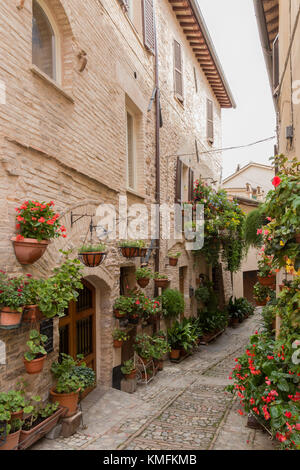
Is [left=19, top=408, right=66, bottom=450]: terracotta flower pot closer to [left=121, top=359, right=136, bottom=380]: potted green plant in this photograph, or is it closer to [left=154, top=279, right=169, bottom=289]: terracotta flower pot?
[left=121, top=359, right=136, bottom=380]: potted green plant

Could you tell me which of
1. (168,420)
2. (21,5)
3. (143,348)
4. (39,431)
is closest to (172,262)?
(143,348)

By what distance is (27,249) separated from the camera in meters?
3.74

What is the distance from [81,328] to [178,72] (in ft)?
26.3

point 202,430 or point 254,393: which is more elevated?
point 254,393

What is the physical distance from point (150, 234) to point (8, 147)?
4863mm

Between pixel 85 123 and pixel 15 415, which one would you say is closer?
pixel 15 415

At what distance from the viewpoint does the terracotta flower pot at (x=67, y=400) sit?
4375mm

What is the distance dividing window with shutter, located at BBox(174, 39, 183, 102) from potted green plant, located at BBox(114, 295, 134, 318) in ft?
21.3

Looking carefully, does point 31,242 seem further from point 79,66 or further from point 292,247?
point 79,66

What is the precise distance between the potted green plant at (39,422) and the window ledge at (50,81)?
3.70 meters

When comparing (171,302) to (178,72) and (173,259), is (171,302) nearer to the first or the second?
(173,259)

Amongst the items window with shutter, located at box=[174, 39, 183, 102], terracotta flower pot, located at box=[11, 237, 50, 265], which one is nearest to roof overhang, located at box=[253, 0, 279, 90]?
window with shutter, located at box=[174, 39, 183, 102]
